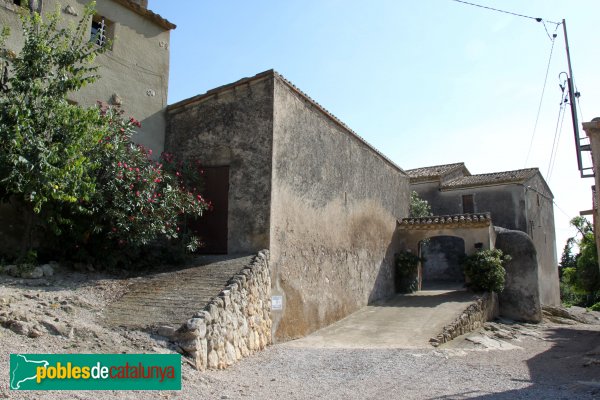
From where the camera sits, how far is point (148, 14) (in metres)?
12.4

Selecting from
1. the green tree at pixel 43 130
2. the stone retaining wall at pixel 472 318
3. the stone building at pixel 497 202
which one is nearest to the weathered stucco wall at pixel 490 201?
the stone building at pixel 497 202

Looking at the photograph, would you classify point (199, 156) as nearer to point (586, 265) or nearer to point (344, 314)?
point (344, 314)

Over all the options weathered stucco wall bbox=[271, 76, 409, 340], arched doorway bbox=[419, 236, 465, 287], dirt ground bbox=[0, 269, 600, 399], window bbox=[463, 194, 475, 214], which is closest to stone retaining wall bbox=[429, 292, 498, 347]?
dirt ground bbox=[0, 269, 600, 399]

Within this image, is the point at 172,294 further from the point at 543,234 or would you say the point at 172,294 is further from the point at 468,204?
the point at 543,234

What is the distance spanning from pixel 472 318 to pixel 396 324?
8.25 ft

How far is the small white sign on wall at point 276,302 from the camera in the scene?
1044 cm

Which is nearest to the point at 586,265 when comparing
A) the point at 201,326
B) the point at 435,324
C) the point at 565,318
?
the point at 565,318

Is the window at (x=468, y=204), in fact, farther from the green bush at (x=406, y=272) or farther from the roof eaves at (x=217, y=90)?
Answer: the roof eaves at (x=217, y=90)

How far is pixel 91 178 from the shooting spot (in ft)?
29.7

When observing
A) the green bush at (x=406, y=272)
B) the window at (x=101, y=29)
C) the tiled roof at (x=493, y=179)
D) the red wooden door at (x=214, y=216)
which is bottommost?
the green bush at (x=406, y=272)

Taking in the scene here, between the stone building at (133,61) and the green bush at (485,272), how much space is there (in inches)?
402

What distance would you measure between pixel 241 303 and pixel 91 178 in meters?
3.47

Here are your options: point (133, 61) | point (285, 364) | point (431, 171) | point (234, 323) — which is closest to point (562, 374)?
point (285, 364)

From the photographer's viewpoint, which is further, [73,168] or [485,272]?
[485,272]
